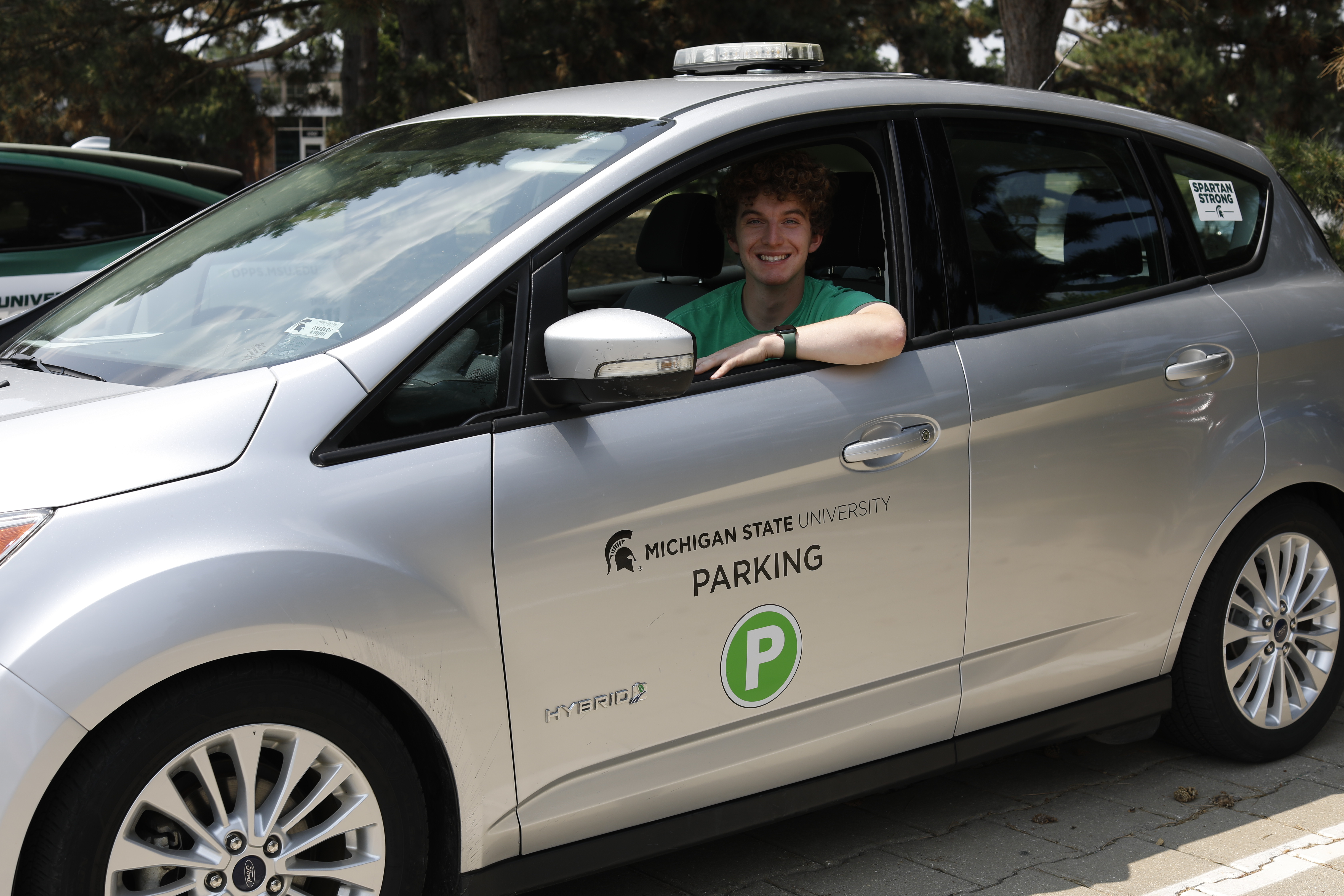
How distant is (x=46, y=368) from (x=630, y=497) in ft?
4.32

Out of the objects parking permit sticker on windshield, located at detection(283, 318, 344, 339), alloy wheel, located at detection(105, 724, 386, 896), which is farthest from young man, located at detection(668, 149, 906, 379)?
alloy wheel, located at detection(105, 724, 386, 896)

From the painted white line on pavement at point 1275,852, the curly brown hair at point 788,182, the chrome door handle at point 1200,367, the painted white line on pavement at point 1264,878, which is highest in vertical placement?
the curly brown hair at point 788,182

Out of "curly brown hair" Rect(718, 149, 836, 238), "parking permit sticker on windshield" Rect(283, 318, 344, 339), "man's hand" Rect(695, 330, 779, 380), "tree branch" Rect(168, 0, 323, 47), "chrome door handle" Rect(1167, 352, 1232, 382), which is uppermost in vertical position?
"tree branch" Rect(168, 0, 323, 47)

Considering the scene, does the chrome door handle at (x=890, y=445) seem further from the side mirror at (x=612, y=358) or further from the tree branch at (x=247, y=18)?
the tree branch at (x=247, y=18)

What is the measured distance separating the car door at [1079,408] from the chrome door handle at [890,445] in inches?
5.9

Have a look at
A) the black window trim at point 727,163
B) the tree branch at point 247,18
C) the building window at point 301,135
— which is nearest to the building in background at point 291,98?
the building window at point 301,135

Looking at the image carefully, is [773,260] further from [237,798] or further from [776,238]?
[237,798]

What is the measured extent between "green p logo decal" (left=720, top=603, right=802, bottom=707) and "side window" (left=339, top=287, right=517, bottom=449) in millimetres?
688

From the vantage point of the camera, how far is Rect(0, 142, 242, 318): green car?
6965 mm

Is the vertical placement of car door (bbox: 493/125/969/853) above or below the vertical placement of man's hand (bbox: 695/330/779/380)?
below

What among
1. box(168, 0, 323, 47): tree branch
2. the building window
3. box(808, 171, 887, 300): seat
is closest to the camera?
box(808, 171, 887, 300): seat

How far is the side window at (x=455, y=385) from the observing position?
8.21ft

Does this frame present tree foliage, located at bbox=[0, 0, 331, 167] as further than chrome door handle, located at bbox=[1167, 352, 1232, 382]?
Yes

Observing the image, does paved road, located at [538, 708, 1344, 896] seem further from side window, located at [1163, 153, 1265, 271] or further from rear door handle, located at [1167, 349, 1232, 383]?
side window, located at [1163, 153, 1265, 271]
